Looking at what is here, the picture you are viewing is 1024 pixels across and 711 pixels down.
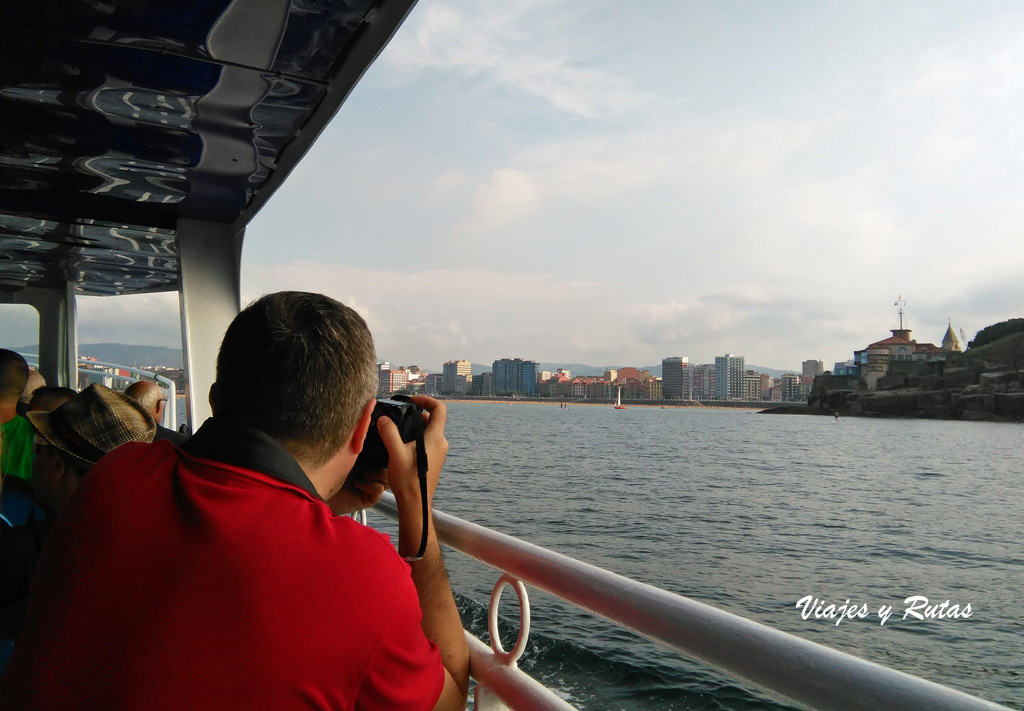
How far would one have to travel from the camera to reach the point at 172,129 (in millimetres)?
3105

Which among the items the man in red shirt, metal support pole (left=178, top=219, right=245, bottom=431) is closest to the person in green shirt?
metal support pole (left=178, top=219, right=245, bottom=431)

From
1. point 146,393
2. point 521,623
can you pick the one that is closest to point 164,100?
point 146,393

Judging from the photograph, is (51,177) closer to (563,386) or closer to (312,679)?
(312,679)

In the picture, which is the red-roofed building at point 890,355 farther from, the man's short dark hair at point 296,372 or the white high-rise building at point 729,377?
the man's short dark hair at point 296,372

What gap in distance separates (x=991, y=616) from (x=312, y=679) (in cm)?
1711

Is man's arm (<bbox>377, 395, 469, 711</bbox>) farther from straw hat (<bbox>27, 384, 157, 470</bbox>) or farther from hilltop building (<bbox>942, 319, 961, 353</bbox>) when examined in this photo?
hilltop building (<bbox>942, 319, 961, 353</bbox>)

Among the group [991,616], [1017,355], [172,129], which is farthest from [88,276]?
[1017,355]

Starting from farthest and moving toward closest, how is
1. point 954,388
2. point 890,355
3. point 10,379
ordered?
1. point 890,355
2. point 954,388
3. point 10,379

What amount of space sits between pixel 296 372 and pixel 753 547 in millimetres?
19514

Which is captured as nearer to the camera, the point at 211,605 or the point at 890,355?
the point at 211,605

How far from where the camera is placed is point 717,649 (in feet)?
3.13

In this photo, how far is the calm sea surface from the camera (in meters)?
9.04

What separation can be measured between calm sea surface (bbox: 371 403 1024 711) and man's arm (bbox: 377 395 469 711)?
734 cm

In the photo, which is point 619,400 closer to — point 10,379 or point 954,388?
point 954,388
